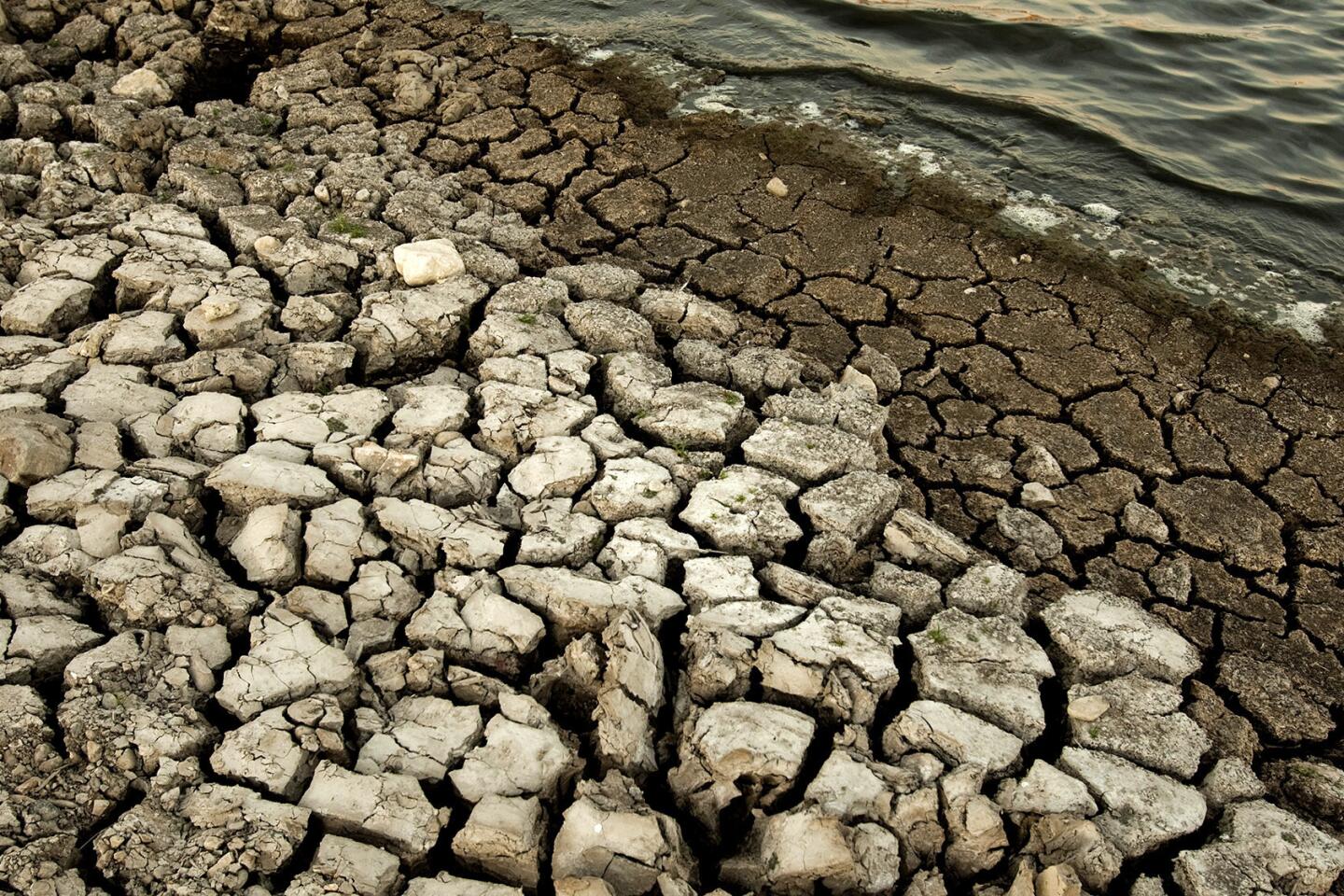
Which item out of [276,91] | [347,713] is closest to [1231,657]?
[347,713]

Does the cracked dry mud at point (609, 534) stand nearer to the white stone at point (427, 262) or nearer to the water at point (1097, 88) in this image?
the white stone at point (427, 262)

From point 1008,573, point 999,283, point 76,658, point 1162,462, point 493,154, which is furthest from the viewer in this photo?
point 493,154

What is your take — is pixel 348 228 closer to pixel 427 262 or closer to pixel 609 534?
pixel 427 262

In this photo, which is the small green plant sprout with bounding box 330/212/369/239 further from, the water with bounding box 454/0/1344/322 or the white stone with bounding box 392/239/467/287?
the water with bounding box 454/0/1344/322

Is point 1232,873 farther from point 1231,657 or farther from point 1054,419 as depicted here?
point 1054,419

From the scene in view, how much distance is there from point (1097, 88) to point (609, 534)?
5.05 meters

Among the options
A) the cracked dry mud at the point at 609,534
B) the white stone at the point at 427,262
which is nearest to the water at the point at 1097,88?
the cracked dry mud at the point at 609,534

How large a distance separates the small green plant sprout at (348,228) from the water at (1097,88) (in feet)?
8.73

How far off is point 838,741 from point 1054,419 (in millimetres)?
2131

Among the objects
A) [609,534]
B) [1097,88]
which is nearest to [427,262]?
[609,534]

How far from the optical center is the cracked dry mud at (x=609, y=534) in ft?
7.54

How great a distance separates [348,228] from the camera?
429 centimetres

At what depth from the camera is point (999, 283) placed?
4.74 metres

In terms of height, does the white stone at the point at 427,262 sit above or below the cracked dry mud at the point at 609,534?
above
